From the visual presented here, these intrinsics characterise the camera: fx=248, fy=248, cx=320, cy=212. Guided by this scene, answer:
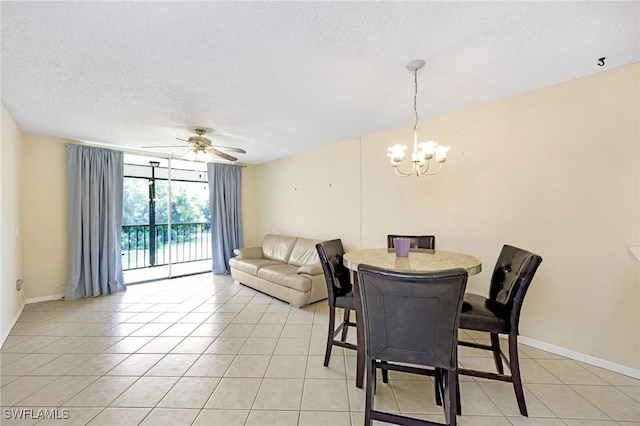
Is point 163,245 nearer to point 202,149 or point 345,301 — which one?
point 202,149

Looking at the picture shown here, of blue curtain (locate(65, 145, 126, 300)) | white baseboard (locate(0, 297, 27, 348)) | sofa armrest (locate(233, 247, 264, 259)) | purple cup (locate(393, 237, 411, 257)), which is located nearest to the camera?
purple cup (locate(393, 237, 411, 257))

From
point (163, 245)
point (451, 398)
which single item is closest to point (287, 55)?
point (451, 398)

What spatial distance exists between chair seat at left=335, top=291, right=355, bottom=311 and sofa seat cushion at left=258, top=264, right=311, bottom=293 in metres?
1.37

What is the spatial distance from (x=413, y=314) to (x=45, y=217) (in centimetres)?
528

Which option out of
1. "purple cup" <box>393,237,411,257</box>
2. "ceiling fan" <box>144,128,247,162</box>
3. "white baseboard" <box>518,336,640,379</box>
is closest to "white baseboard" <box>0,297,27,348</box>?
"ceiling fan" <box>144,128,247,162</box>

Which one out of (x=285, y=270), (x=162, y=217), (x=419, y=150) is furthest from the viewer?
(x=162, y=217)

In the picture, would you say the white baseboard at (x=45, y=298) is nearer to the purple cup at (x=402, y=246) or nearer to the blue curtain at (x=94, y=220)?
the blue curtain at (x=94, y=220)

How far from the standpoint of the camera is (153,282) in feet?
15.6

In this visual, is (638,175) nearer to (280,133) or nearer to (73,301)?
(280,133)

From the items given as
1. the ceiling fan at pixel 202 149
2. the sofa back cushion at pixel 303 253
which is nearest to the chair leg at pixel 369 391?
the sofa back cushion at pixel 303 253

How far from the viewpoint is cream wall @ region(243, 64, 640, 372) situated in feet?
6.67

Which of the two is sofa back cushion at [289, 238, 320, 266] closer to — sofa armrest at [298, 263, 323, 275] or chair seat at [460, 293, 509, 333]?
sofa armrest at [298, 263, 323, 275]

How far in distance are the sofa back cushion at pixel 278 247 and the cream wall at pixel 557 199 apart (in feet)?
6.81

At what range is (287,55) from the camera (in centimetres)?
184
